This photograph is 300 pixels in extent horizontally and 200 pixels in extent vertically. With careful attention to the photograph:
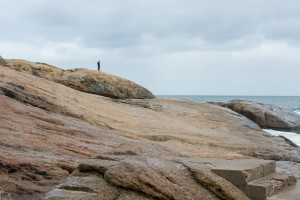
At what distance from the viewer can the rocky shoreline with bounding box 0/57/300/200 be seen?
17.0 feet

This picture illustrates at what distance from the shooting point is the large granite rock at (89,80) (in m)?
21.3

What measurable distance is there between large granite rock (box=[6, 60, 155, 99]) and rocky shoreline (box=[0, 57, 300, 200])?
441 cm

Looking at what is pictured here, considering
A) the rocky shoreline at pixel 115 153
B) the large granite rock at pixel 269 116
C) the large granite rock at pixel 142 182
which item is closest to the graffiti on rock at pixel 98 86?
the rocky shoreline at pixel 115 153

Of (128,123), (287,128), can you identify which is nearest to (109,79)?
(128,123)

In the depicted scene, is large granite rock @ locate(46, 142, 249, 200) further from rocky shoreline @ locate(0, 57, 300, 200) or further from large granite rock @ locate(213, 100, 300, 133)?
large granite rock @ locate(213, 100, 300, 133)

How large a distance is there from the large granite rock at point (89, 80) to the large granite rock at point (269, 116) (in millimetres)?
10067

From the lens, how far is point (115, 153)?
21.0 feet

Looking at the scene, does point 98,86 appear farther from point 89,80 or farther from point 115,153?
point 115,153

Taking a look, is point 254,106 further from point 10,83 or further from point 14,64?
point 10,83

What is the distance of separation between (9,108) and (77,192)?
5784 millimetres

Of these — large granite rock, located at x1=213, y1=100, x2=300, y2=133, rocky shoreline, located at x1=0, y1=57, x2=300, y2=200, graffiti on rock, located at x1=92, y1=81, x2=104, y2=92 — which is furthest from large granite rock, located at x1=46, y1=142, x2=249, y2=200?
large granite rock, located at x1=213, y1=100, x2=300, y2=133

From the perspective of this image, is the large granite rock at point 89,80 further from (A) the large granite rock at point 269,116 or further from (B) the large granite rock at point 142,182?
(B) the large granite rock at point 142,182

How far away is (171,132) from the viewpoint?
1370cm

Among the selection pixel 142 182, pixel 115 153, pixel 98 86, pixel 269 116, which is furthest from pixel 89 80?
pixel 142 182
